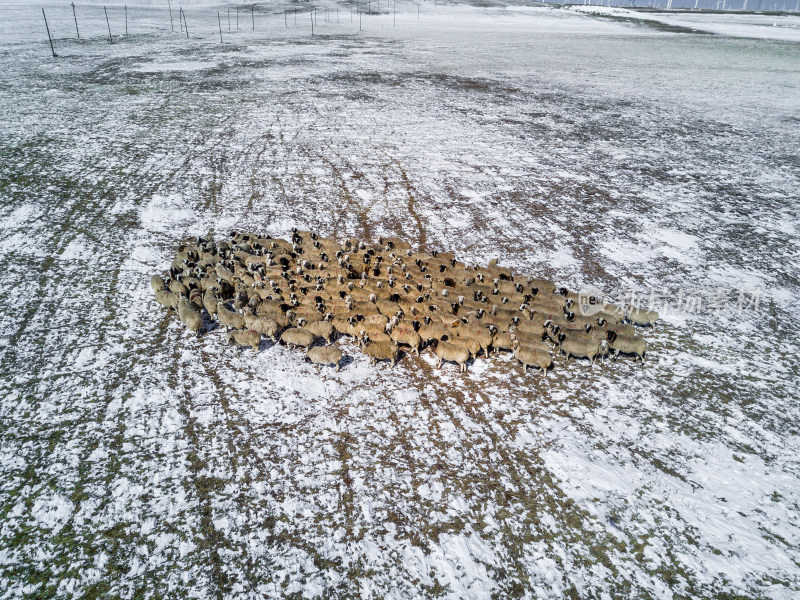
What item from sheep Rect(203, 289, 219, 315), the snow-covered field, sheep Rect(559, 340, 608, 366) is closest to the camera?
the snow-covered field

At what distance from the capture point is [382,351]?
8.45m

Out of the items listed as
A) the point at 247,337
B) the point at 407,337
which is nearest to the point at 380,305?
the point at 407,337

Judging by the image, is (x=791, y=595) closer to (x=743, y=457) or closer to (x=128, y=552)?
(x=743, y=457)

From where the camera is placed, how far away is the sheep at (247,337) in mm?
8484

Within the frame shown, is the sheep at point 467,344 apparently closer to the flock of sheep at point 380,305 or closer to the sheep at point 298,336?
the flock of sheep at point 380,305

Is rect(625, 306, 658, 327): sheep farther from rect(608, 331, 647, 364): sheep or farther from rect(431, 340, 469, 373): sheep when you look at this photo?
rect(431, 340, 469, 373): sheep

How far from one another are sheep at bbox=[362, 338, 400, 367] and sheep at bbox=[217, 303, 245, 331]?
8.24 feet

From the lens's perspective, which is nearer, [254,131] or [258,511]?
[258,511]

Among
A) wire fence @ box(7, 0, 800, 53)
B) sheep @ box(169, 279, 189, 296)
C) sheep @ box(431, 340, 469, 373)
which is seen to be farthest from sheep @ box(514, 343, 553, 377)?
wire fence @ box(7, 0, 800, 53)

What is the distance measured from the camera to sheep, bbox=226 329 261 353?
27.8 feet

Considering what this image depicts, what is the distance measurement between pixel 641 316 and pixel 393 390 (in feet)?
18.2

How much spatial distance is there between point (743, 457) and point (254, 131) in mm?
19283

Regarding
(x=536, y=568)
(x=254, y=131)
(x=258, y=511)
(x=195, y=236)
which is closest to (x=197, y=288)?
(x=195, y=236)

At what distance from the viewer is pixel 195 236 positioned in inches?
481
